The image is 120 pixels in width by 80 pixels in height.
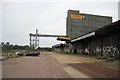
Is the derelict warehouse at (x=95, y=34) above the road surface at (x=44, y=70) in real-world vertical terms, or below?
above

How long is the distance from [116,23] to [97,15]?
163ft

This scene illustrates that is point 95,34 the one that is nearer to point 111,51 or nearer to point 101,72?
point 111,51

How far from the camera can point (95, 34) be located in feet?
82.4

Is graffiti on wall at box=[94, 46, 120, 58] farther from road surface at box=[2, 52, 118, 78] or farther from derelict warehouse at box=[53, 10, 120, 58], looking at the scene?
road surface at box=[2, 52, 118, 78]

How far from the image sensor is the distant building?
199 ft

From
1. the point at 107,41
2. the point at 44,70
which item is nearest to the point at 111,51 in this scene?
the point at 107,41

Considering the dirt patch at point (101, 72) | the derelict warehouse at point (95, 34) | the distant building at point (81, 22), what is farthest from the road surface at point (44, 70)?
the distant building at point (81, 22)

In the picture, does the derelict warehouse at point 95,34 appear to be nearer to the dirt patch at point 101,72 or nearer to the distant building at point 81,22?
the distant building at point 81,22

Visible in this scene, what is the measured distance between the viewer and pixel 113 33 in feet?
74.2

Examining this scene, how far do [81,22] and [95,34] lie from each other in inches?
1516

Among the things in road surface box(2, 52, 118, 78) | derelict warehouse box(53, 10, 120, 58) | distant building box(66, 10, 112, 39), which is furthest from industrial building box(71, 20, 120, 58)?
distant building box(66, 10, 112, 39)

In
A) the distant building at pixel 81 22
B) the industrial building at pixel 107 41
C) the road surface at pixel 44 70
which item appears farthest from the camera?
the distant building at pixel 81 22

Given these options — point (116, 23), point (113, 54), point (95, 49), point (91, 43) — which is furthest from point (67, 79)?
point (91, 43)

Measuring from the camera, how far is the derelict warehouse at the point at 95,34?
72.0ft
